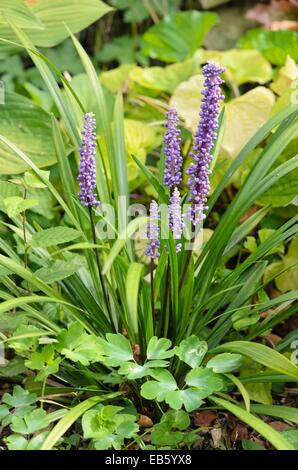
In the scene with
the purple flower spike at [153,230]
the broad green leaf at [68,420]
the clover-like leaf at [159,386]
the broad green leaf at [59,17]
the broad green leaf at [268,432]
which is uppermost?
the broad green leaf at [59,17]

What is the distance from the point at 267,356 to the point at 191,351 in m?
0.16

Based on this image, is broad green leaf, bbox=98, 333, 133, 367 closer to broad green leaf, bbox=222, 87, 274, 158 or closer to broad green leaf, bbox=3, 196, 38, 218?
broad green leaf, bbox=3, 196, 38, 218

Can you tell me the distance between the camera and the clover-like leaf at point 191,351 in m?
1.43

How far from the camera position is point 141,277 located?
150 centimetres

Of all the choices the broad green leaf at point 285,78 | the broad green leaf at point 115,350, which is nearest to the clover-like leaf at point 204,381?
the broad green leaf at point 115,350

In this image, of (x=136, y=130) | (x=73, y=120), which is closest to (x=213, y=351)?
(x=73, y=120)

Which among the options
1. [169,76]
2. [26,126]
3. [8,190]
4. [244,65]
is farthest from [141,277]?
[244,65]

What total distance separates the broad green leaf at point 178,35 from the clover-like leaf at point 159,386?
171cm

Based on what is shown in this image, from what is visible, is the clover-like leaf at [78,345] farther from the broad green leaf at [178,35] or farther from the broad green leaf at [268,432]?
the broad green leaf at [178,35]

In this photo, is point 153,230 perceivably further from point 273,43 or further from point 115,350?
point 273,43

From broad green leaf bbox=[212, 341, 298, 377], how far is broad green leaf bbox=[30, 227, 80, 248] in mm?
384

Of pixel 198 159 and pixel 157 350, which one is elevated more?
pixel 198 159
